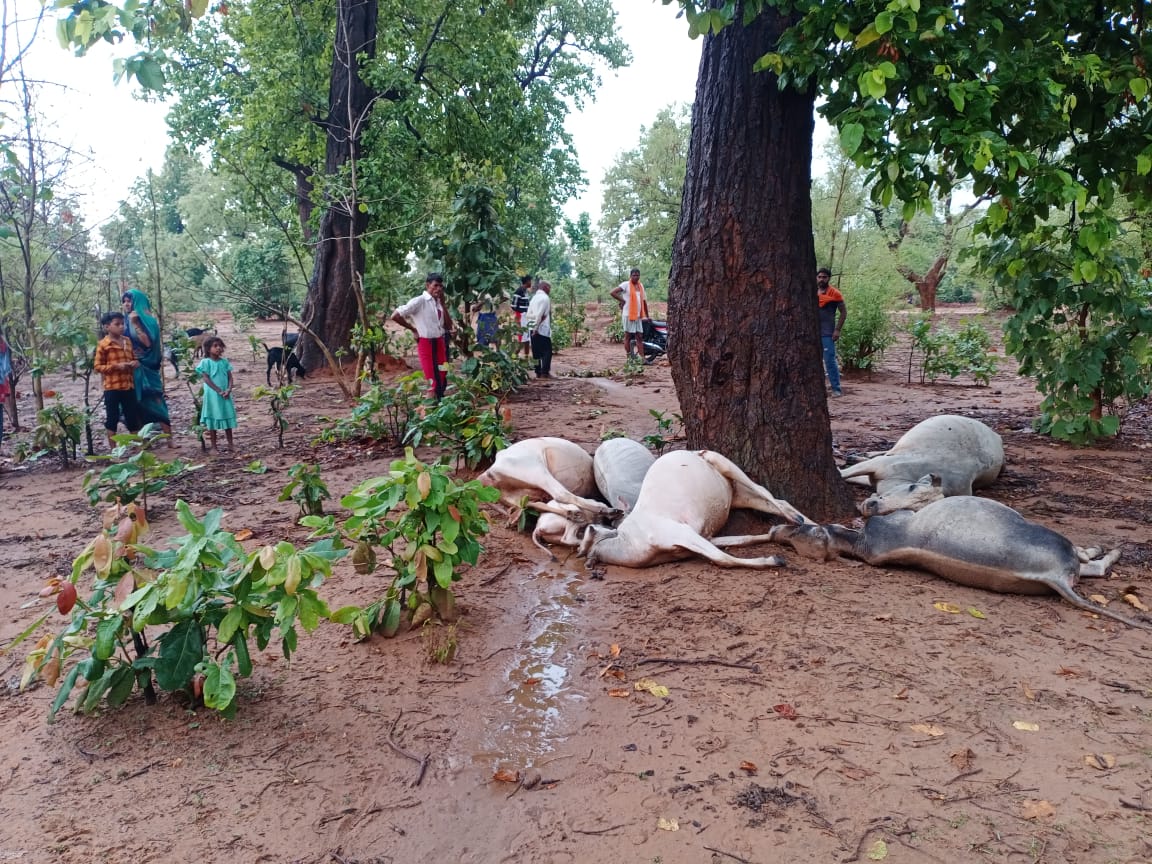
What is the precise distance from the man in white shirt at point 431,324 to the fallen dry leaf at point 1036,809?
6750 millimetres

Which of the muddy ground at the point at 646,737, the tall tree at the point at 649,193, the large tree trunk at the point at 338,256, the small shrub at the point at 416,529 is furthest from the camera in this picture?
the tall tree at the point at 649,193

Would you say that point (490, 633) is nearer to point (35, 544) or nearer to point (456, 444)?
point (456, 444)

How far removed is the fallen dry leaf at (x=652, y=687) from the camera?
3.12 meters

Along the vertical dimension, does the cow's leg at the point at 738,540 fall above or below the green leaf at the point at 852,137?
below

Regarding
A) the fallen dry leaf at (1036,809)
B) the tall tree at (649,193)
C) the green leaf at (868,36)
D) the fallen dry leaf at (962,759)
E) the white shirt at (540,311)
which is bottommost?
the fallen dry leaf at (1036,809)

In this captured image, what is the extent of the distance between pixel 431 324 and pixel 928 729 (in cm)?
679

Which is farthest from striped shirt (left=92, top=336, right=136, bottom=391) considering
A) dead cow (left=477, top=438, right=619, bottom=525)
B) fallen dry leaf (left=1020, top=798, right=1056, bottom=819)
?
fallen dry leaf (left=1020, top=798, right=1056, bottom=819)

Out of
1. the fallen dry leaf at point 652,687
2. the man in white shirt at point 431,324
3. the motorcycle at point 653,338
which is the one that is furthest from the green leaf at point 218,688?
the motorcycle at point 653,338

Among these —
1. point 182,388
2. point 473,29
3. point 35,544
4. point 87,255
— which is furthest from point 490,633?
point 473,29

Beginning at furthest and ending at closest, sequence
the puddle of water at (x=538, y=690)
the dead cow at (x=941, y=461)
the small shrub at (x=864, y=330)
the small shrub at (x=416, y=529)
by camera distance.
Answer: the small shrub at (x=864, y=330)
the dead cow at (x=941, y=461)
the small shrub at (x=416, y=529)
the puddle of water at (x=538, y=690)

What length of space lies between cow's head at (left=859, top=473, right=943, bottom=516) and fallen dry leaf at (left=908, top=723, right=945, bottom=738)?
2067 mm

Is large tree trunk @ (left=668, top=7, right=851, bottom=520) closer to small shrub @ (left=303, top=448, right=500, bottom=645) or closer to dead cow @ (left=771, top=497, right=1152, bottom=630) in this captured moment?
dead cow @ (left=771, top=497, right=1152, bottom=630)

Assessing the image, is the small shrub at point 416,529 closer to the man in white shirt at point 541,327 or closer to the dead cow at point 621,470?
the dead cow at point 621,470

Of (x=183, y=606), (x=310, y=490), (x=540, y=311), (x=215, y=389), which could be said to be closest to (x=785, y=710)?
(x=183, y=606)
